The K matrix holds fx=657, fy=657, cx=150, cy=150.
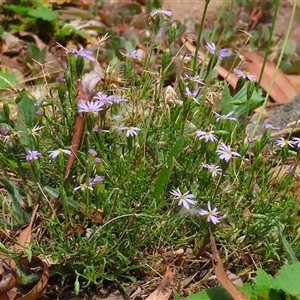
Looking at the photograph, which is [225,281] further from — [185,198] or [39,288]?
[39,288]

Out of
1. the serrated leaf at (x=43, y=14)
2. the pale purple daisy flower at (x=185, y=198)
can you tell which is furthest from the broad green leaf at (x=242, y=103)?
the serrated leaf at (x=43, y=14)

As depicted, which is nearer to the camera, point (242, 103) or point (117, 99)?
point (117, 99)

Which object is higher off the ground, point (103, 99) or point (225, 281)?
point (103, 99)

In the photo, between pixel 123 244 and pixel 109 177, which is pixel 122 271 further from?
pixel 109 177

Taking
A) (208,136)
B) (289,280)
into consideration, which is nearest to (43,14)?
(208,136)

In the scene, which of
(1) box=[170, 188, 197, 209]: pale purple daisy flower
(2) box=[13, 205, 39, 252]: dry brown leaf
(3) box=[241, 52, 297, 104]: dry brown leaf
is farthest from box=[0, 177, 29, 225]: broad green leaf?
(3) box=[241, 52, 297, 104]: dry brown leaf

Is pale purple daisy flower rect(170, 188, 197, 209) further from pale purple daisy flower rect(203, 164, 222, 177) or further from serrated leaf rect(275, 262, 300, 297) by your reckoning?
serrated leaf rect(275, 262, 300, 297)
